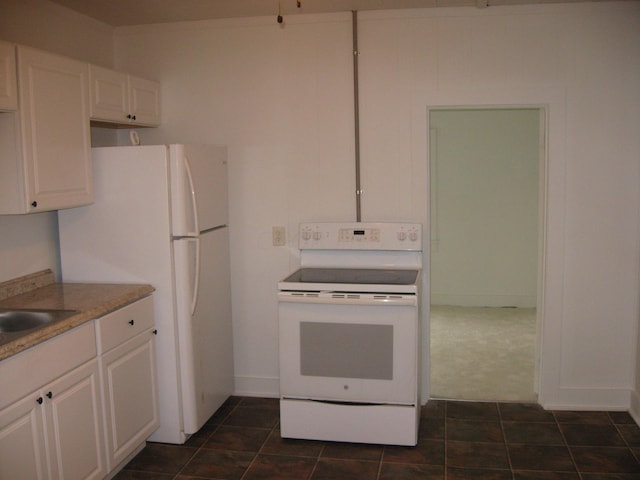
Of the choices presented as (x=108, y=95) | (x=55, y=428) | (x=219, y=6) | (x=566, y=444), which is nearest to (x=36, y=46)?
(x=108, y=95)

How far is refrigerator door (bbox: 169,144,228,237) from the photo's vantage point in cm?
327

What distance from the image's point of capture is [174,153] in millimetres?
3252

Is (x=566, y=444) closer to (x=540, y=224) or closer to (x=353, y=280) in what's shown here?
(x=540, y=224)

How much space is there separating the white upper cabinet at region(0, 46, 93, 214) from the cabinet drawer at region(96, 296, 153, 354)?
0.58 metres

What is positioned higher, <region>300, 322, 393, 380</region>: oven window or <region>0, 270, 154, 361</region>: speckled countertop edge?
<region>0, 270, 154, 361</region>: speckled countertop edge

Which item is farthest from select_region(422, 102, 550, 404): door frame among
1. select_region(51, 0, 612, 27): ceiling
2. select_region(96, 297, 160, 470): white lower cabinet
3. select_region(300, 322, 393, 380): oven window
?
select_region(96, 297, 160, 470): white lower cabinet

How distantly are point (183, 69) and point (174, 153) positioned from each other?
0.99 m

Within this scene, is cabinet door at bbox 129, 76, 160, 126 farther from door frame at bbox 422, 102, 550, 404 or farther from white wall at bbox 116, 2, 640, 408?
door frame at bbox 422, 102, 550, 404

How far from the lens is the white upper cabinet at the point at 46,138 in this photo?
2.75m

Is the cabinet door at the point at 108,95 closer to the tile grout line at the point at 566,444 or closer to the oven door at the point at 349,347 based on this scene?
the oven door at the point at 349,347

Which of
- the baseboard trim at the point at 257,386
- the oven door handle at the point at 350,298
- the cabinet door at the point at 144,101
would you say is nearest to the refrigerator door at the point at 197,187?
the cabinet door at the point at 144,101

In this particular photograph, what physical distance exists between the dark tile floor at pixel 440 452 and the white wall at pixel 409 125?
33 cm

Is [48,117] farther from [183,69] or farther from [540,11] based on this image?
[540,11]

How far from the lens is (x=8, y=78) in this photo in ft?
8.73
